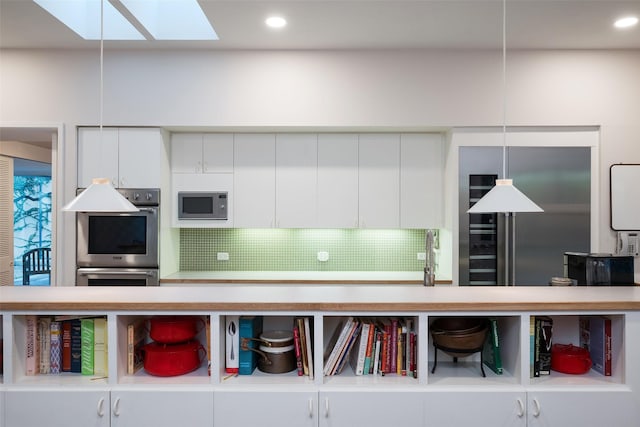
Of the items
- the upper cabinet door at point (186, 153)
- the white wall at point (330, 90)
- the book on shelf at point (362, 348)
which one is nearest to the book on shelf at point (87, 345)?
the book on shelf at point (362, 348)

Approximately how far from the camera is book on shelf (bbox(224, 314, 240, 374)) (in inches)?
78.0

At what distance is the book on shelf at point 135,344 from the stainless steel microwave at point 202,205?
175 centimetres

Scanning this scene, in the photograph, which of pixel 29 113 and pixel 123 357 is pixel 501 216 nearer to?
pixel 123 357

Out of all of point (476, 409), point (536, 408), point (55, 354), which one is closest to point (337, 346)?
point (476, 409)

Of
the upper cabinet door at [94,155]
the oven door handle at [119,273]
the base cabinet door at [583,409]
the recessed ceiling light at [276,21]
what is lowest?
the base cabinet door at [583,409]

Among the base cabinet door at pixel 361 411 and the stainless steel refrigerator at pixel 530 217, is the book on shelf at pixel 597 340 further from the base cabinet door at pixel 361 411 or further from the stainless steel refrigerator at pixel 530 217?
the stainless steel refrigerator at pixel 530 217

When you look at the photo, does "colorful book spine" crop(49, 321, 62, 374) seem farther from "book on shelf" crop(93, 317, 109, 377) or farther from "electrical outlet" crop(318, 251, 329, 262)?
"electrical outlet" crop(318, 251, 329, 262)

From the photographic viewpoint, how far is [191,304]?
1.86 meters

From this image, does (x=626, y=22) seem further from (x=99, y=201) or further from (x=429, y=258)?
(x=99, y=201)

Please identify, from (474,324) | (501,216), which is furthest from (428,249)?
(501,216)

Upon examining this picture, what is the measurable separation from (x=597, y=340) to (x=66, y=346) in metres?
2.59

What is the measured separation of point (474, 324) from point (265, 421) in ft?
3.50

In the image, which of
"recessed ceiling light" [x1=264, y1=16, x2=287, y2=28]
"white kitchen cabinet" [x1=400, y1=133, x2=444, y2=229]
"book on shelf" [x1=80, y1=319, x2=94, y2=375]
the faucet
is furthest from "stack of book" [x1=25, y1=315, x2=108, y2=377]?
"white kitchen cabinet" [x1=400, y1=133, x2=444, y2=229]

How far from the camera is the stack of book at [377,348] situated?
1972 mm
